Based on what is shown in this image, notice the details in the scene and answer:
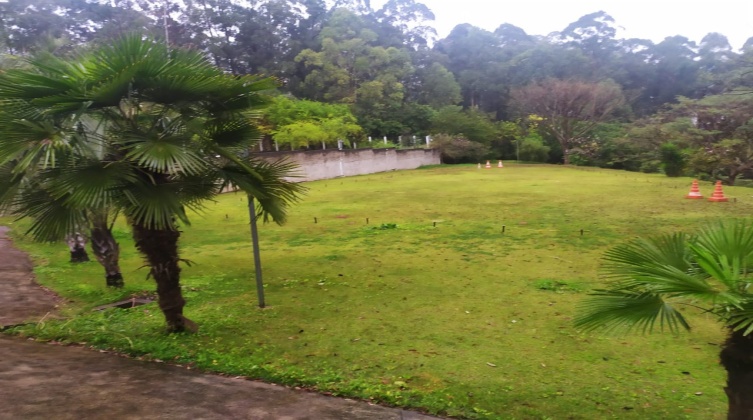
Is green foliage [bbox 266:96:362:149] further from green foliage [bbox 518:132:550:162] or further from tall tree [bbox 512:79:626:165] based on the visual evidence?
tall tree [bbox 512:79:626:165]

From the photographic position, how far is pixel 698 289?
236cm

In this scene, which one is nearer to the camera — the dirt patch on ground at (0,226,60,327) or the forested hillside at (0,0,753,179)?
the dirt patch on ground at (0,226,60,327)

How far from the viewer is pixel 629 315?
8.55 ft

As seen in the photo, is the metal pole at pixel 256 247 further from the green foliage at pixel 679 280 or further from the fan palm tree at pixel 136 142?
the green foliage at pixel 679 280

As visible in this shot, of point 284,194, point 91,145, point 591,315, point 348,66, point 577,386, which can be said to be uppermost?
point 348,66

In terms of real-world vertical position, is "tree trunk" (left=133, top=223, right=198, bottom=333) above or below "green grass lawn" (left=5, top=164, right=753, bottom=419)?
above

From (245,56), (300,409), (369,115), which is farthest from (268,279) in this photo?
(245,56)

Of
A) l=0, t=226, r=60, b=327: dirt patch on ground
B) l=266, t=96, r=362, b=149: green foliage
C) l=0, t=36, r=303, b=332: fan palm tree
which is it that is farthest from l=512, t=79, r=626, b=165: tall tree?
l=0, t=36, r=303, b=332: fan palm tree

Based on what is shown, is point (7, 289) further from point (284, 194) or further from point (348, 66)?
point (348, 66)

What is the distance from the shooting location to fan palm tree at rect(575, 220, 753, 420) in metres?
2.32

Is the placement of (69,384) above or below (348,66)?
below

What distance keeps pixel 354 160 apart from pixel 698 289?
25530 millimetres

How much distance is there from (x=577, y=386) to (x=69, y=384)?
3671mm

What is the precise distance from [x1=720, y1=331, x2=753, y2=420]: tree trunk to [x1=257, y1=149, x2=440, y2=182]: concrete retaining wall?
19.4 meters
